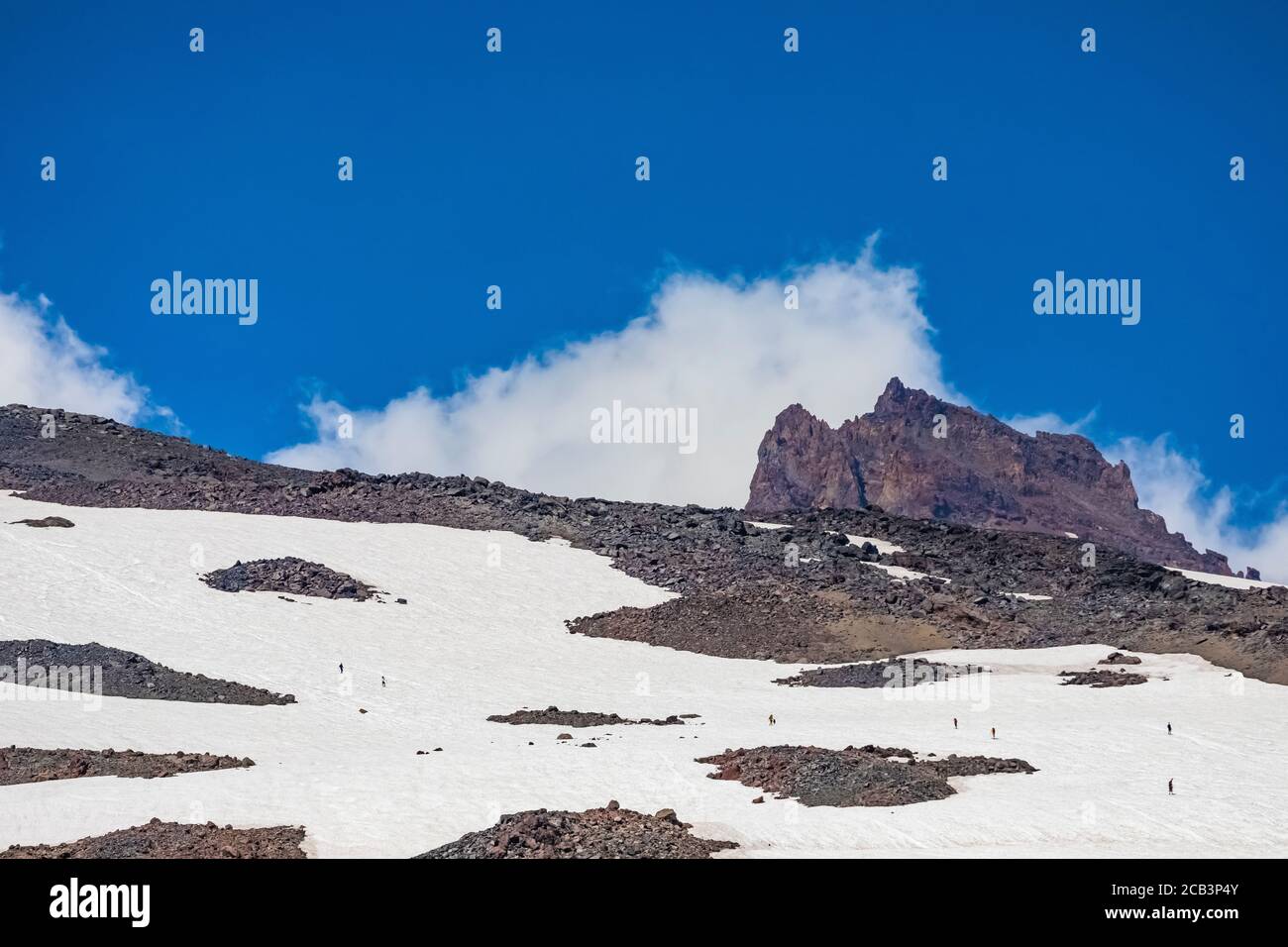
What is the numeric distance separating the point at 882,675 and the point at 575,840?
31.3 m

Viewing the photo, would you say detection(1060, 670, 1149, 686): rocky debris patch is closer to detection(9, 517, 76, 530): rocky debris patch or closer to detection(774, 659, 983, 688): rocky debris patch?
detection(774, 659, 983, 688): rocky debris patch

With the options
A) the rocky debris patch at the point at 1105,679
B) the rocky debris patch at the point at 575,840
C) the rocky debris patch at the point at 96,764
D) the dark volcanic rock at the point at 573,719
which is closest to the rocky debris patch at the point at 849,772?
the rocky debris patch at the point at 575,840

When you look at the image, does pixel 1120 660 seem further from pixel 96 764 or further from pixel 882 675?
pixel 96 764

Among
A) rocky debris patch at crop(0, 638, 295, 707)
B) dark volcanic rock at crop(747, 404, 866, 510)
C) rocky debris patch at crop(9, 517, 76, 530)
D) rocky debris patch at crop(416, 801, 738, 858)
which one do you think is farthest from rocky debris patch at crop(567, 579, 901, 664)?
dark volcanic rock at crop(747, 404, 866, 510)

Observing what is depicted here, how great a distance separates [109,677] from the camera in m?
43.8

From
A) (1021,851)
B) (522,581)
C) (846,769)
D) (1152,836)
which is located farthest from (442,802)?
(522,581)

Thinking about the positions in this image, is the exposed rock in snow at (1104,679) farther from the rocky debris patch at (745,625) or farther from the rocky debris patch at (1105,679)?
the rocky debris patch at (745,625)

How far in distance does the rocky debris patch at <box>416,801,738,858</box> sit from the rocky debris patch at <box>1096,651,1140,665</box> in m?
32.8

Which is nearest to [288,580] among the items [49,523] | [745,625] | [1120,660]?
[49,523]

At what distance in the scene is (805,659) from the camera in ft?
180

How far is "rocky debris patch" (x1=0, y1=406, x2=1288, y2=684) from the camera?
57.2 meters

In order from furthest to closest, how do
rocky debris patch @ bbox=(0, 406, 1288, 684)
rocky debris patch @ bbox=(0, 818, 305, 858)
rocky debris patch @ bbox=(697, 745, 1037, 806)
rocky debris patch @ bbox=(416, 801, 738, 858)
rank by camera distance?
rocky debris patch @ bbox=(0, 406, 1288, 684) → rocky debris patch @ bbox=(697, 745, 1037, 806) → rocky debris patch @ bbox=(0, 818, 305, 858) → rocky debris patch @ bbox=(416, 801, 738, 858)

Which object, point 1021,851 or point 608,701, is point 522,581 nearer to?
point 608,701

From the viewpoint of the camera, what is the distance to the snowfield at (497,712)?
26062 millimetres
